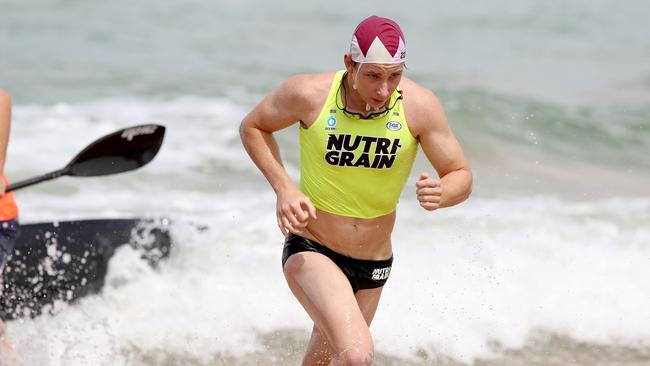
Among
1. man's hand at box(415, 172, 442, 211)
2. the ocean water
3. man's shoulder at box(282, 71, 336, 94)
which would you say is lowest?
the ocean water

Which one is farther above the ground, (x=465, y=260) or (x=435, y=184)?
(x=435, y=184)

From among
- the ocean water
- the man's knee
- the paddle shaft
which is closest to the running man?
the man's knee

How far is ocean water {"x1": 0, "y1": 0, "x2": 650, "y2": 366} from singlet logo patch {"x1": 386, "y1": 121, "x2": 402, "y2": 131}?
8.28ft

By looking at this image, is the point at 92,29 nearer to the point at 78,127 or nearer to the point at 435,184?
the point at 78,127

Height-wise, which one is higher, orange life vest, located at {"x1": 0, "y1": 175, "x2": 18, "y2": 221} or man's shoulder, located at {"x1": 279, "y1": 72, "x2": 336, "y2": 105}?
man's shoulder, located at {"x1": 279, "y1": 72, "x2": 336, "y2": 105}

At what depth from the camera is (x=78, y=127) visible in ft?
41.9

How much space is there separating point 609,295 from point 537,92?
8.56m

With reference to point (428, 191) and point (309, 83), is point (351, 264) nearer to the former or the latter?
point (428, 191)

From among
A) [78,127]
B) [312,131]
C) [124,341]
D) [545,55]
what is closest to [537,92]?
[545,55]

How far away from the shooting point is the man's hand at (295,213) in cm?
400

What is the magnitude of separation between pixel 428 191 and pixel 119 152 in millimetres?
2269

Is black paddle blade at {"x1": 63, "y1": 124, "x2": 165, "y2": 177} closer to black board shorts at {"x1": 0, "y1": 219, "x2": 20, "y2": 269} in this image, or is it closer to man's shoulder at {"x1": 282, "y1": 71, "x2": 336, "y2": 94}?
black board shorts at {"x1": 0, "y1": 219, "x2": 20, "y2": 269}

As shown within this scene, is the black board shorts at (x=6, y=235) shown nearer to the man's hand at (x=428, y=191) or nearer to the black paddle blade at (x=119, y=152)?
the black paddle blade at (x=119, y=152)

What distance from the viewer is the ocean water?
6750 millimetres
